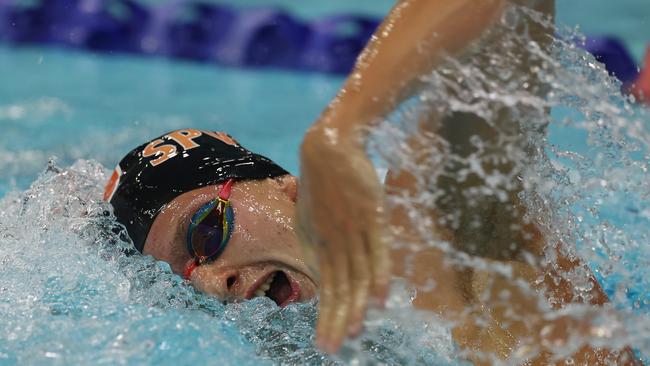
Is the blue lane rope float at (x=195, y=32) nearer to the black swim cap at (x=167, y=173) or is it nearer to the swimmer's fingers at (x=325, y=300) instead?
the black swim cap at (x=167, y=173)

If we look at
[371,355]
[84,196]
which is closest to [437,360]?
[371,355]

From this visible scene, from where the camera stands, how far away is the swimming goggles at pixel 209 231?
1.72m

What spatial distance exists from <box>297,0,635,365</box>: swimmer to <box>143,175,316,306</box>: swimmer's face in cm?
30

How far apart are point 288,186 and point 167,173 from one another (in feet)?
0.83

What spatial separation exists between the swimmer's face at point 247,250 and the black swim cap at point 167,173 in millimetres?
32

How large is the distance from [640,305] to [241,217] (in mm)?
825

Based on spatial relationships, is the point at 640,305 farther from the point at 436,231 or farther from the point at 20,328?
the point at 20,328

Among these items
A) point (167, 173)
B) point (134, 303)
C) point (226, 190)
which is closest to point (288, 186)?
point (226, 190)

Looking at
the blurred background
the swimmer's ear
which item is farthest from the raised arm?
the blurred background

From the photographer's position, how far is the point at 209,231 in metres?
1.72

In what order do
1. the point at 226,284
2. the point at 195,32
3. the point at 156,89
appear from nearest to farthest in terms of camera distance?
the point at 226,284, the point at 156,89, the point at 195,32

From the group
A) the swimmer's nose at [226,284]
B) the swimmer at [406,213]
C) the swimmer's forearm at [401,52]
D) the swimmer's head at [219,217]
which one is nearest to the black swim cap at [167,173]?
the swimmer's head at [219,217]

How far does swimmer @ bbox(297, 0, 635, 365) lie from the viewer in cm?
100

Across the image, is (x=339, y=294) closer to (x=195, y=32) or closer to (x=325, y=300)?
(x=325, y=300)
